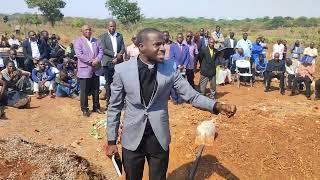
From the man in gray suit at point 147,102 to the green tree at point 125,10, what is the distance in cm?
3772

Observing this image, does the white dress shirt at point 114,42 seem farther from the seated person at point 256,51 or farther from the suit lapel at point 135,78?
the seated person at point 256,51

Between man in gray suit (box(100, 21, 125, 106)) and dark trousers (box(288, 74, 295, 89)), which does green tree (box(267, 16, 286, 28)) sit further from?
man in gray suit (box(100, 21, 125, 106))

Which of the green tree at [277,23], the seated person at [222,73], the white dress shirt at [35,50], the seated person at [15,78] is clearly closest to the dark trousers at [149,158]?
the seated person at [15,78]

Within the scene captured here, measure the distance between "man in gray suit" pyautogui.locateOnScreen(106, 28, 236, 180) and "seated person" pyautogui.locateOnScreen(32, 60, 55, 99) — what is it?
646 centimetres

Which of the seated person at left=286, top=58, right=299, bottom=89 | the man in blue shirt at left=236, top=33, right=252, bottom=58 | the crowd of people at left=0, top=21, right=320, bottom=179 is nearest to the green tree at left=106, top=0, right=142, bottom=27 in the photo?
the crowd of people at left=0, top=21, right=320, bottom=179

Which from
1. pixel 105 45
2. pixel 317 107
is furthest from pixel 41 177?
pixel 317 107

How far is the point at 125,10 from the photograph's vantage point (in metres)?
40.4

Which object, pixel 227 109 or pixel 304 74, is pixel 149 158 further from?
pixel 304 74

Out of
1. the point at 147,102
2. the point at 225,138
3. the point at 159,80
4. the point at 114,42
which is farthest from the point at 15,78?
the point at 159,80

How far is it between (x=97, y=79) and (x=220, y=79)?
5.82 m

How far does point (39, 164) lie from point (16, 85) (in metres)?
5.00

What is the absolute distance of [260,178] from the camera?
572cm

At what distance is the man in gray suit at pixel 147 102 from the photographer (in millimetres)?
3367

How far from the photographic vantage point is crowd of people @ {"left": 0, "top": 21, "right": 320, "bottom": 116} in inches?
321
